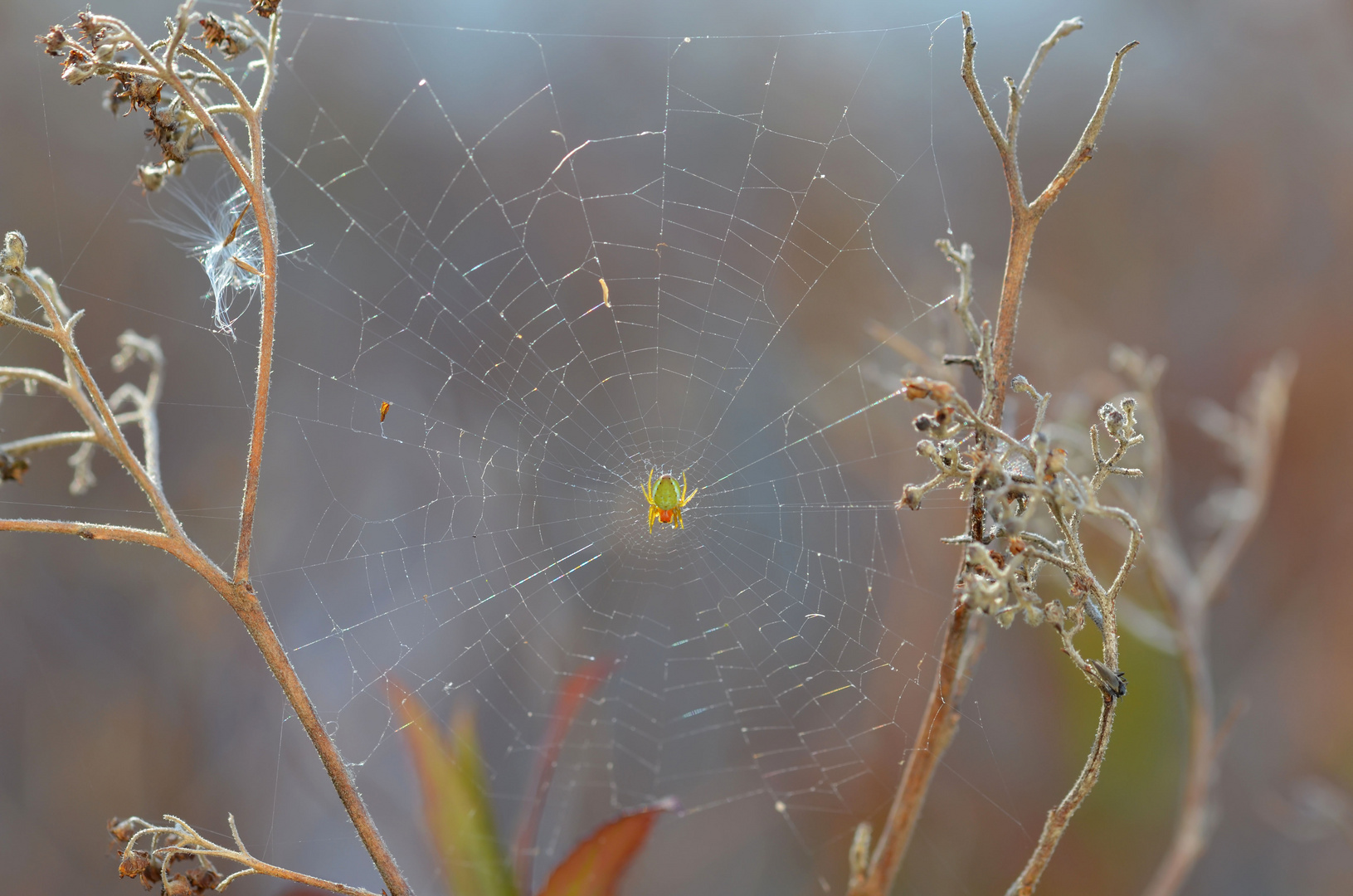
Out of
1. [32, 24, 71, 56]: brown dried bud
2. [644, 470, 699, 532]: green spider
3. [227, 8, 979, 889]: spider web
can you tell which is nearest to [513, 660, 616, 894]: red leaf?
[32, 24, 71, 56]: brown dried bud

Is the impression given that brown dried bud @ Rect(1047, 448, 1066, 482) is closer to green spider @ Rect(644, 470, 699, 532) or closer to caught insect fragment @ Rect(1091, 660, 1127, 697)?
caught insect fragment @ Rect(1091, 660, 1127, 697)

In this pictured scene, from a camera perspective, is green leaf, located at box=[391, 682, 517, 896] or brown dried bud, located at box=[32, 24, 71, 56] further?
green leaf, located at box=[391, 682, 517, 896]

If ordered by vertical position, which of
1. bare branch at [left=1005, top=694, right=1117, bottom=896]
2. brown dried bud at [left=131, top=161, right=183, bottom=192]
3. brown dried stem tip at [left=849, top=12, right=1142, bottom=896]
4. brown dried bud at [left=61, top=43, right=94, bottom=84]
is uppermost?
brown dried bud at [left=61, top=43, right=94, bottom=84]

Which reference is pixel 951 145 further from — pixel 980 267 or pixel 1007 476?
pixel 1007 476

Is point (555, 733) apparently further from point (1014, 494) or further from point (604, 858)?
point (1014, 494)

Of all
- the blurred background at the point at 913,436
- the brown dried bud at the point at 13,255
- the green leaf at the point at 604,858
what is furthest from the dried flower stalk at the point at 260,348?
the blurred background at the point at 913,436

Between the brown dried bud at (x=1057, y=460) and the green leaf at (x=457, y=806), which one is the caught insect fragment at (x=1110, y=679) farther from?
the green leaf at (x=457, y=806)
